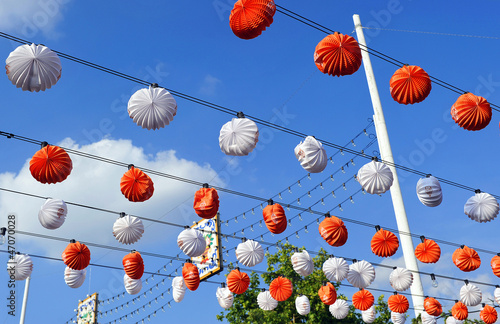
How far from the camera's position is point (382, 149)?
21656 millimetres

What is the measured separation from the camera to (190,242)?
41.0 feet

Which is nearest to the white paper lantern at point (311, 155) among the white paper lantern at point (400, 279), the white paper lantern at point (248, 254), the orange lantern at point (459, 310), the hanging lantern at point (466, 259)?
the white paper lantern at point (248, 254)

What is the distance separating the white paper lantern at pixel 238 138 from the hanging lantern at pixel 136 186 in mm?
1699

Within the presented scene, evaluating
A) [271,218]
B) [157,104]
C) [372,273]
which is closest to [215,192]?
[271,218]

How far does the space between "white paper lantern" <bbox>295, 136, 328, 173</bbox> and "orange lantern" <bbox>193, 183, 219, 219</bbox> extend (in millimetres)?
1820

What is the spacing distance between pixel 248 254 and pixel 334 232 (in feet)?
10.3

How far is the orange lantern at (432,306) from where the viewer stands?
18188 mm

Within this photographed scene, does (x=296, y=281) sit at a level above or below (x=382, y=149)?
below

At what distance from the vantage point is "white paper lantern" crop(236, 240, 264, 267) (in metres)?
14.6

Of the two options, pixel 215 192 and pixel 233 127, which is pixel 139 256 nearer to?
pixel 215 192

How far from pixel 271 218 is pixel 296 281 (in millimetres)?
15229

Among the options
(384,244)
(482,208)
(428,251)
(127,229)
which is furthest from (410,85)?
(428,251)

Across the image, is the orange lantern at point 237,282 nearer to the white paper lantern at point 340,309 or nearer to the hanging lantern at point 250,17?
the white paper lantern at point 340,309

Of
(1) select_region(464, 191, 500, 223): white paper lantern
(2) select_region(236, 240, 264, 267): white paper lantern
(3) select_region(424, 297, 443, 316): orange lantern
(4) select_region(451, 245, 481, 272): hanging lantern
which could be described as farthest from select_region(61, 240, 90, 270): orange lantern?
(3) select_region(424, 297, 443, 316): orange lantern
